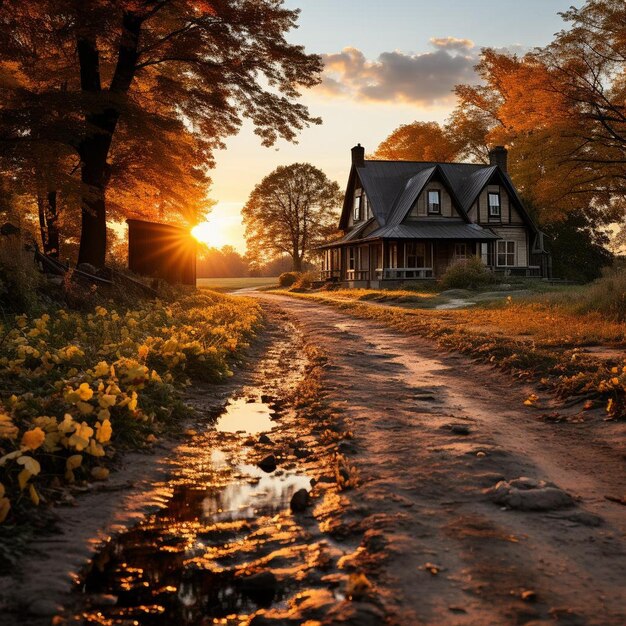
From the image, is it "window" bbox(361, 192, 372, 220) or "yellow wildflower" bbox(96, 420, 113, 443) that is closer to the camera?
"yellow wildflower" bbox(96, 420, 113, 443)

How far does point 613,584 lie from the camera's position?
108 inches

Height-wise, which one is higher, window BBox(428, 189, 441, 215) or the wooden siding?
window BBox(428, 189, 441, 215)

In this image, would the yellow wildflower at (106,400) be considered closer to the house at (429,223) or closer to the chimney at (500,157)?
the house at (429,223)

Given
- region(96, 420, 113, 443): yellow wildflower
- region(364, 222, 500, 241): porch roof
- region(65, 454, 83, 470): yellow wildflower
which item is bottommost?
region(65, 454, 83, 470): yellow wildflower

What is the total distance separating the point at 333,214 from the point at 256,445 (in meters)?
60.1

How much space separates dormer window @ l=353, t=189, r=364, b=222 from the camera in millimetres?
42688

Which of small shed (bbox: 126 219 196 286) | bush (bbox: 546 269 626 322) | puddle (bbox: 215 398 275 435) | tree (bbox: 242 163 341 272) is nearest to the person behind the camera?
puddle (bbox: 215 398 275 435)

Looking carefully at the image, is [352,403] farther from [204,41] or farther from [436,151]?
[436,151]

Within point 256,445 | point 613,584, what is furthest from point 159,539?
point 613,584

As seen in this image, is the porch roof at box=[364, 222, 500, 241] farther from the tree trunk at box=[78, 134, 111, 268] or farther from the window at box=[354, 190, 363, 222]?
the tree trunk at box=[78, 134, 111, 268]

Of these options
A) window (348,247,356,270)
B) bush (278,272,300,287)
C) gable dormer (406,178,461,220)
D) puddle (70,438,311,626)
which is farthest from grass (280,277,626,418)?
bush (278,272,300,287)

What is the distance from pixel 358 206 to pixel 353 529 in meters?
40.9

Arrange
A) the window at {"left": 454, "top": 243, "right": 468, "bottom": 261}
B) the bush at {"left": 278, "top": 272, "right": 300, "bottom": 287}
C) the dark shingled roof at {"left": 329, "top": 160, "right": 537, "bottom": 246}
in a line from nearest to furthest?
1. the dark shingled roof at {"left": 329, "top": 160, "right": 537, "bottom": 246}
2. the window at {"left": 454, "top": 243, "right": 468, "bottom": 261}
3. the bush at {"left": 278, "top": 272, "right": 300, "bottom": 287}

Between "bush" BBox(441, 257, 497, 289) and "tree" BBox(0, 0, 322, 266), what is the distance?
13.7 metres
